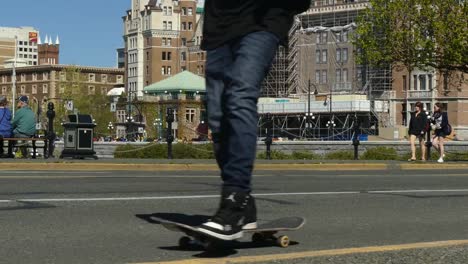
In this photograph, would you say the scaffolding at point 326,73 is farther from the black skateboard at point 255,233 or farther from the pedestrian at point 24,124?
the black skateboard at point 255,233

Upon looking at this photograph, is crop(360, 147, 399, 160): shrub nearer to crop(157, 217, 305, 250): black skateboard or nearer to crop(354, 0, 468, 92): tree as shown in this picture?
crop(354, 0, 468, 92): tree

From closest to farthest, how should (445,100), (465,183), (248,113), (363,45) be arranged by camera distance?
(248,113)
(465,183)
(363,45)
(445,100)

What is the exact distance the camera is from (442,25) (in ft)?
117

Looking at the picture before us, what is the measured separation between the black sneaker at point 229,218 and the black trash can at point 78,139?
1838cm

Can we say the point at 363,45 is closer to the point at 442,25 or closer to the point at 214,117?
the point at 442,25

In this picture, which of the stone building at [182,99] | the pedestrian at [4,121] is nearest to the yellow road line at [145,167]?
the pedestrian at [4,121]

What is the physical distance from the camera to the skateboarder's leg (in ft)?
13.7

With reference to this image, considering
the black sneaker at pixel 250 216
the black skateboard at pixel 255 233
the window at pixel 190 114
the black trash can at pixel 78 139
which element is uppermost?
the window at pixel 190 114

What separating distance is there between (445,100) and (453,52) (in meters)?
70.8

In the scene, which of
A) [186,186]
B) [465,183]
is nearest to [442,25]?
[465,183]

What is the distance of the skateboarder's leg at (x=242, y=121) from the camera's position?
165 inches

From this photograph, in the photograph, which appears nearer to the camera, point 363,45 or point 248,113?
point 248,113

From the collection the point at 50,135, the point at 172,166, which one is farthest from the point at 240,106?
the point at 50,135

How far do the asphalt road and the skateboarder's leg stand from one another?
0.82 ft
